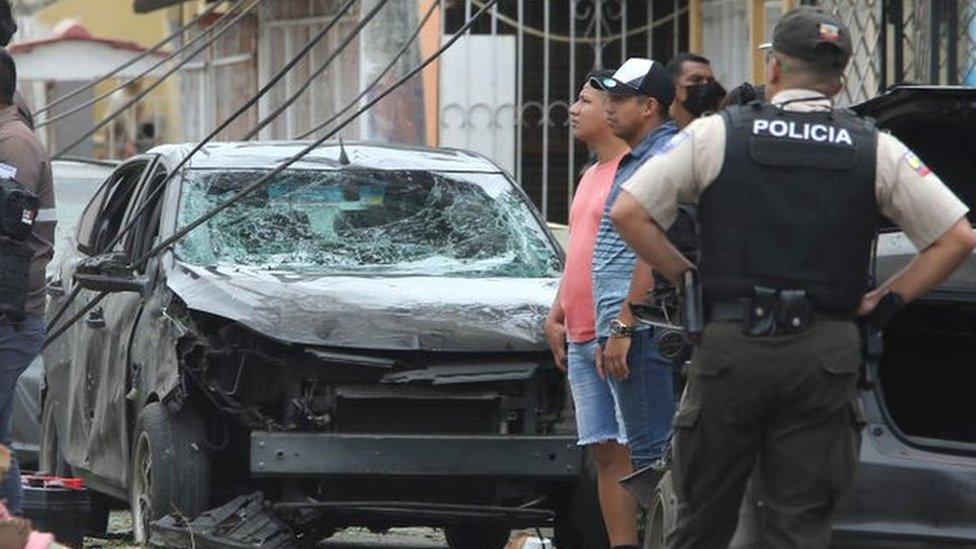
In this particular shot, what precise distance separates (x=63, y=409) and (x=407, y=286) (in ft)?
7.82

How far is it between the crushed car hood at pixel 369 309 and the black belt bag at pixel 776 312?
274 cm

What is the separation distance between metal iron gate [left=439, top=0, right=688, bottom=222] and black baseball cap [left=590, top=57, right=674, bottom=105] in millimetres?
8903

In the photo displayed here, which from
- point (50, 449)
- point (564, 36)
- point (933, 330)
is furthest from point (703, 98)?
point (564, 36)

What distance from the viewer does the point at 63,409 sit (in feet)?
36.5

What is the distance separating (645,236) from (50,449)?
5.59 m

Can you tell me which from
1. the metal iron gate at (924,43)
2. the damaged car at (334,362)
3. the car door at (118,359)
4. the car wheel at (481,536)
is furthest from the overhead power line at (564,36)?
the car wheel at (481,536)

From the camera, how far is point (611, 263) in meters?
8.44

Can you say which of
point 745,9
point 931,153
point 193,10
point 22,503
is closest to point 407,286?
point 22,503

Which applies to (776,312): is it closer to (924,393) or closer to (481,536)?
(924,393)

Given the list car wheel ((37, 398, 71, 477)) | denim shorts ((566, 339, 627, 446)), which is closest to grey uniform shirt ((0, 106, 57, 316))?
denim shorts ((566, 339, 627, 446))

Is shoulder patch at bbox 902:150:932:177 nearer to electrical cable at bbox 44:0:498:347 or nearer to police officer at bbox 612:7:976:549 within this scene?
police officer at bbox 612:7:976:549

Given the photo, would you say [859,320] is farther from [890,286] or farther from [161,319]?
[161,319]

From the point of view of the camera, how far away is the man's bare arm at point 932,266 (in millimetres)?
6422

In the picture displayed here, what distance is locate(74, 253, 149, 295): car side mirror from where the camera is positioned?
376 inches
